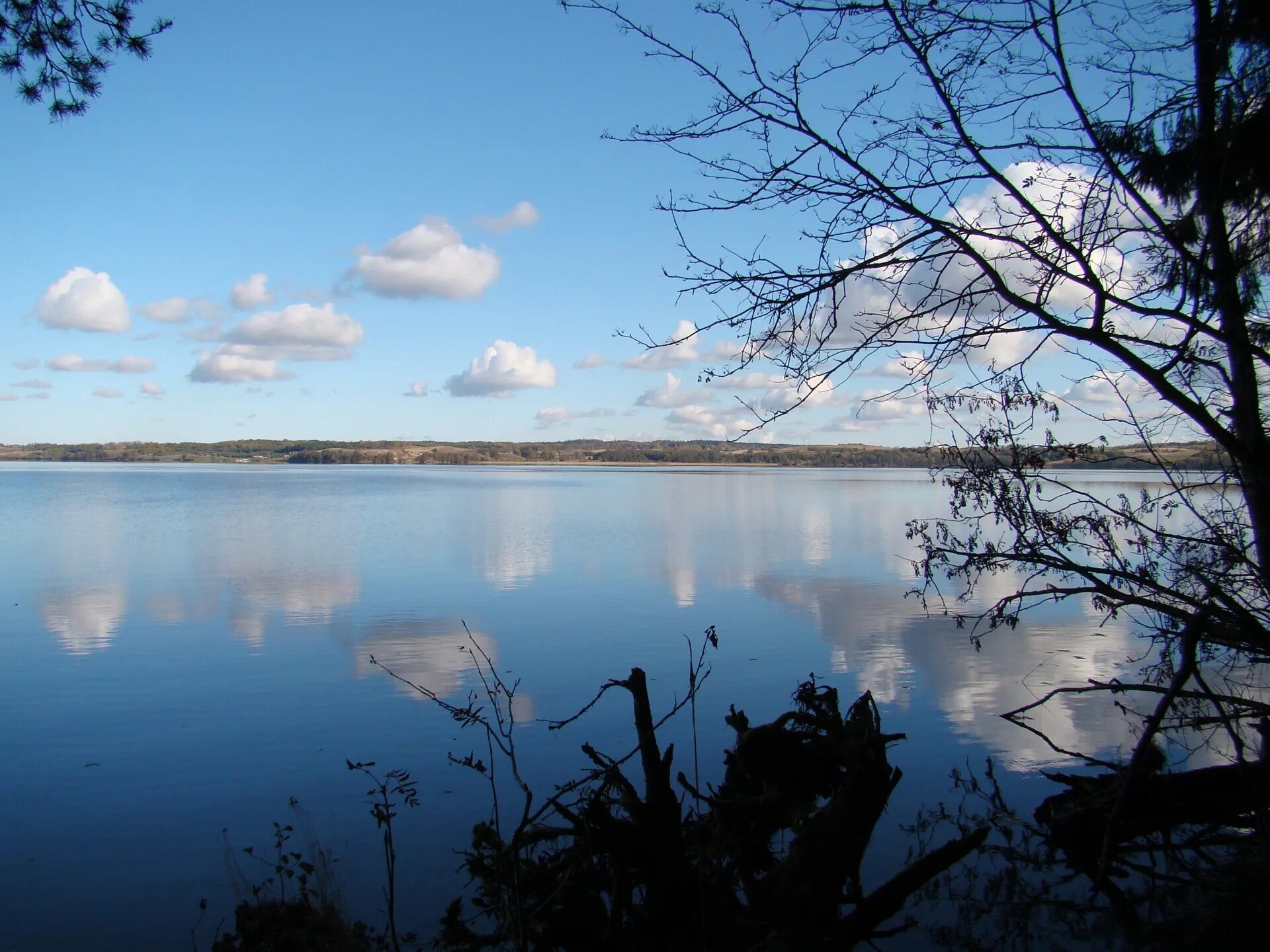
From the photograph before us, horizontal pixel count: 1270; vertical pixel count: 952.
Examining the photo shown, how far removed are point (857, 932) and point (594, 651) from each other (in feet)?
21.1

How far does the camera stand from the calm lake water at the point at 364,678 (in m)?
5.41

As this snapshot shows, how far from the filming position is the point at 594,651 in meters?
10.5

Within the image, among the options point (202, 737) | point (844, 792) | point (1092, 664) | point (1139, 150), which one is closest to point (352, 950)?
point (844, 792)

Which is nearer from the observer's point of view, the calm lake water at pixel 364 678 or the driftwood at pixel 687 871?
the driftwood at pixel 687 871

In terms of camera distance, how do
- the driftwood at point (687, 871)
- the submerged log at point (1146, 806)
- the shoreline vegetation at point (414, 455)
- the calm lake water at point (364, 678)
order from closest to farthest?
the driftwood at point (687, 871)
the submerged log at point (1146, 806)
the calm lake water at point (364, 678)
the shoreline vegetation at point (414, 455)

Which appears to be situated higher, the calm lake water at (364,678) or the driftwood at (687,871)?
the driftwood at (687,871)

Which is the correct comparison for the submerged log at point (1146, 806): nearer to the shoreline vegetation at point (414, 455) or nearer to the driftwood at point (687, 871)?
the driftwood at point (687, 871)

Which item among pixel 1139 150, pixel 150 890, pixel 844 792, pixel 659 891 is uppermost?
pixel 1139 150

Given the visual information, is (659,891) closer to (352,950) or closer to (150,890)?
(352,950)

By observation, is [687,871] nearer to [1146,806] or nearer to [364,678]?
[1146,806]

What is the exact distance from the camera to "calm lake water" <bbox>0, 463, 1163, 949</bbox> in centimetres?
541

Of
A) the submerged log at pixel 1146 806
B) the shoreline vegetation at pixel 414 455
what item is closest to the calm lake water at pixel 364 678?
the submerged log at pixel 1146 806

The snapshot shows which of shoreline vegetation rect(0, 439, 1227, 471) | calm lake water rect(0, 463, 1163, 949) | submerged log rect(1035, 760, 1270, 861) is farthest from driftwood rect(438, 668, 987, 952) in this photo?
shoreline vegetation rect(0, 439, 1227, 471)

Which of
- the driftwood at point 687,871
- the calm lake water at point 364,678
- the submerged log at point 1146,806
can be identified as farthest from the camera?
the calm lake water at point 364,678
